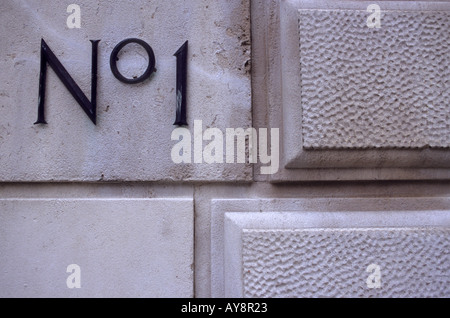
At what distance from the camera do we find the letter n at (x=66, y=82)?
1312 mm

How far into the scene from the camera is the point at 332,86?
128 centimetres

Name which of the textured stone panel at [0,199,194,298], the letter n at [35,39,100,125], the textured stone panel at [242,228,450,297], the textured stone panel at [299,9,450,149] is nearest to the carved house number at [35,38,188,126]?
the letter n at [35,39,100,125]

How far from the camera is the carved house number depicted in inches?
51.6

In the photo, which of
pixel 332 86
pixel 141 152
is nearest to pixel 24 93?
pixel 141 152

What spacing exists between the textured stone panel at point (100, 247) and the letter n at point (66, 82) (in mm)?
347

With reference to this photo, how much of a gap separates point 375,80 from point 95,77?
1.07 meters

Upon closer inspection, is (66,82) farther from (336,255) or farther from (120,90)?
(336,255)

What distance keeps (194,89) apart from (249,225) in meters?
0.56

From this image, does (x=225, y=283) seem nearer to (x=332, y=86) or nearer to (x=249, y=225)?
(x=249, y=225)

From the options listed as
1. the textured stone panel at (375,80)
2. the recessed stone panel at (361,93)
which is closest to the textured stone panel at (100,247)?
the recessed stone panel at (361,93)

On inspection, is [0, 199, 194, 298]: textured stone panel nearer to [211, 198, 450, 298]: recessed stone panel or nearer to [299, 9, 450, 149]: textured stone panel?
[211, 198, 450, 298]: recessed stone panel

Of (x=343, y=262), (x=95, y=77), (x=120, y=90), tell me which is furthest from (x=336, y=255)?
(x=95, y=77)
